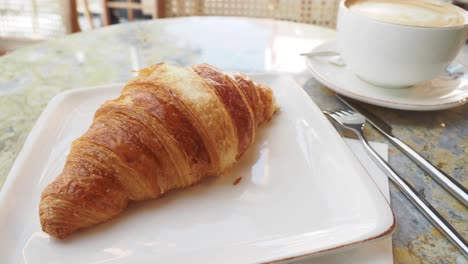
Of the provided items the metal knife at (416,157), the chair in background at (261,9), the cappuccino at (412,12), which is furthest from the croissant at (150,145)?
the chair in background at (261,9)

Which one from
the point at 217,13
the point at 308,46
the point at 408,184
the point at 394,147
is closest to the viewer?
the point at 408,184

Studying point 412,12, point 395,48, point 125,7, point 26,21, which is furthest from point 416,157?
point 26,21

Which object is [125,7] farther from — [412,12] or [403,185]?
[403,185]

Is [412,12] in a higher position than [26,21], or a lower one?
higher

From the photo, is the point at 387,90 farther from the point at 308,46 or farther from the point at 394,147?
the point at 308,46

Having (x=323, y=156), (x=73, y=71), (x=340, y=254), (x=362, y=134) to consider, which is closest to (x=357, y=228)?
(x=340, y=254)
